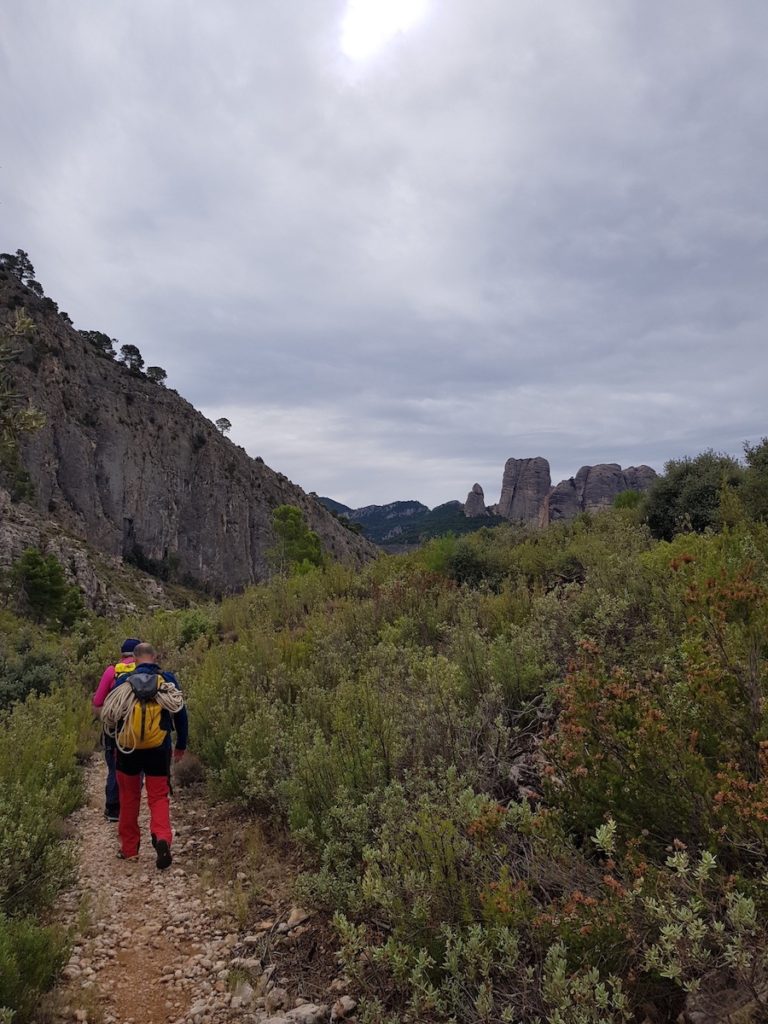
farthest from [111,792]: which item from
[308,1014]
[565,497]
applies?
[565,497]

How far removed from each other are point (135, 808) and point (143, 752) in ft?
1.42

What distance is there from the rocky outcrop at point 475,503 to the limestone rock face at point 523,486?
5100mm

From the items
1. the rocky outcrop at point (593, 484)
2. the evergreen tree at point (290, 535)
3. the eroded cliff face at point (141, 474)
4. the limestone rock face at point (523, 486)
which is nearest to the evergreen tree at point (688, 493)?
the evergreen tree at point (290, 535)

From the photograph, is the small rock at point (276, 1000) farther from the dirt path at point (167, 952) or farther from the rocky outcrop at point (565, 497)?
the rocky outcrop at point (565, 497)

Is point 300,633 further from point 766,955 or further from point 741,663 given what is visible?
point 766,955

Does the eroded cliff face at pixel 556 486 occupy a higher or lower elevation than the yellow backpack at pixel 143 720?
higher

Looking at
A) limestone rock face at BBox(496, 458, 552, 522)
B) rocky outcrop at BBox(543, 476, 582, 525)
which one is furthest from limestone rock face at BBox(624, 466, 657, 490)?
limestone rock face at BBox(496, 458, 552, 522)

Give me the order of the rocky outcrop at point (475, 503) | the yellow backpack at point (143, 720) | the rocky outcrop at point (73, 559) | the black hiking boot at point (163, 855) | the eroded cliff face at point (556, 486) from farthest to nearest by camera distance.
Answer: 1. the rocky outcrop at point (475, 503)
2. the eroded cliff face at point (556, 486)
3. the rocky outcrop at point (73, 559)
4. the yellow backpack at point (143, 720)
5. the black hiking boot at point (163, 855)

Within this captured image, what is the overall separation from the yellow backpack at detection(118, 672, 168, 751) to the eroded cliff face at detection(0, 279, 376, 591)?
61.1 m

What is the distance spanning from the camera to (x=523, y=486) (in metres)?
132

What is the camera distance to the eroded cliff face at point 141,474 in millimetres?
70125

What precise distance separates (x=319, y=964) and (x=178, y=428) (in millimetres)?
94196

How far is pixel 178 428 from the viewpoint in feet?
297

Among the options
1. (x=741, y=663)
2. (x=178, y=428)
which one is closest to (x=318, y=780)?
(x=741, y=663)
